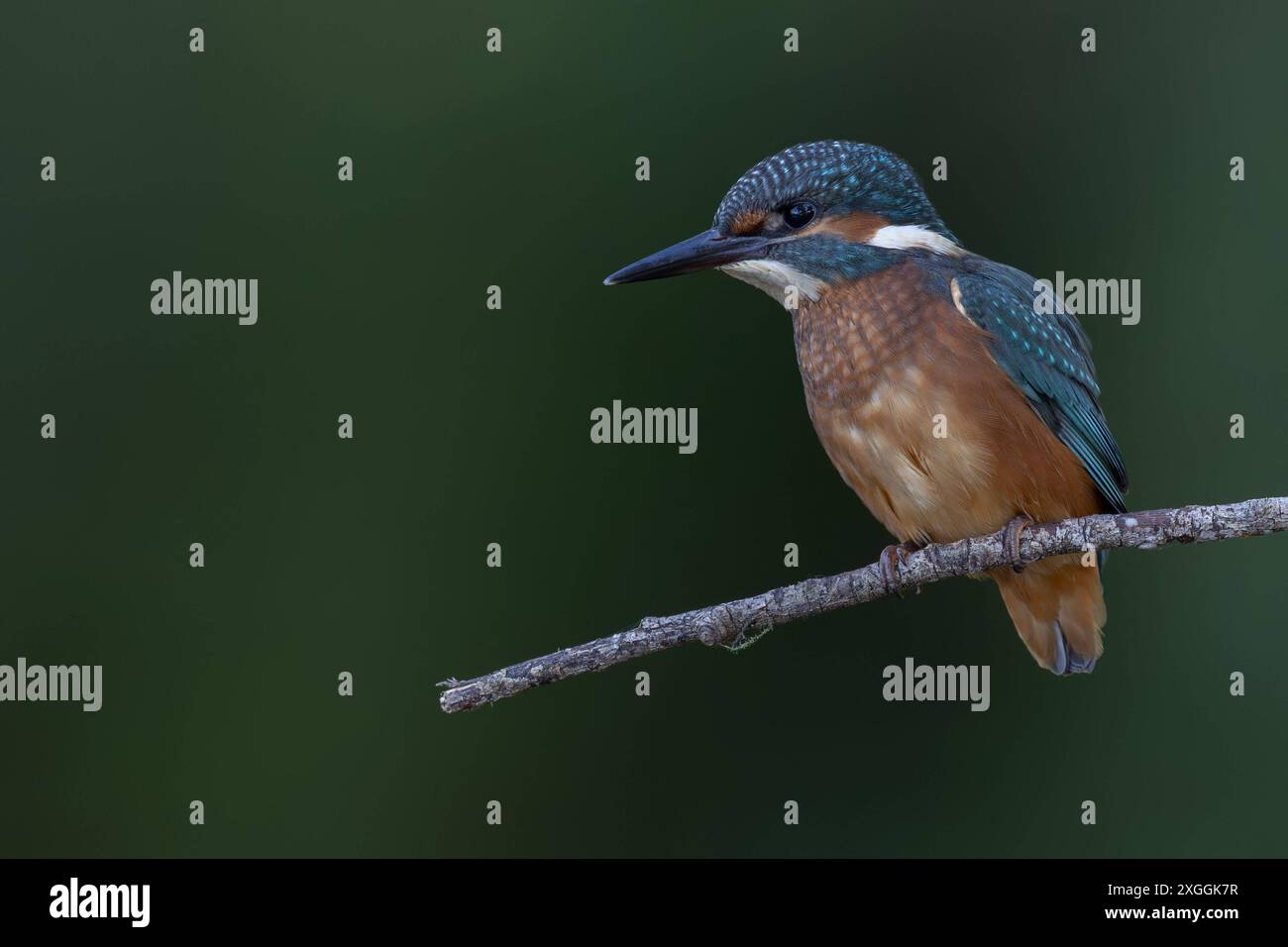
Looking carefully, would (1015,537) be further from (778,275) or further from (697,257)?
(697,257)

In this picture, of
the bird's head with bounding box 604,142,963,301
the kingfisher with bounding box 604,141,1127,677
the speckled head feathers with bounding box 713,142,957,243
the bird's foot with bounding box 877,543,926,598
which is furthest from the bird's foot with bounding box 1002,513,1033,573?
the speckled head feathers with bounding box 713,142,957,243

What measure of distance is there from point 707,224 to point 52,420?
2.11 metres

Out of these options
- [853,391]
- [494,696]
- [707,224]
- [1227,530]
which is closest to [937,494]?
[853,391]

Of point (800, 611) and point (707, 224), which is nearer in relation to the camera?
point (800, 611)

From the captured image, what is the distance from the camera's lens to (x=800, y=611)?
8.39ft

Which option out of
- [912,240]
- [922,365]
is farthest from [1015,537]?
[912,240]

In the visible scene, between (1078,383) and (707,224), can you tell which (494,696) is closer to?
→ (1078,383)

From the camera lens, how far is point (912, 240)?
10.5 feet

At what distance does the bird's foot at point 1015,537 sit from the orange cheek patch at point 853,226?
0.72m

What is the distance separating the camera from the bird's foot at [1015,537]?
9.04ft

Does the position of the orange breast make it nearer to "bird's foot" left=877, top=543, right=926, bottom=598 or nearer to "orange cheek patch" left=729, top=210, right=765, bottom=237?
"bird's foot" left=877, top=543, right=926, bottom=598

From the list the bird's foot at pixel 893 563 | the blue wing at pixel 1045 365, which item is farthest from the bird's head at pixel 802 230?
the bird's foot at pixel 893 563

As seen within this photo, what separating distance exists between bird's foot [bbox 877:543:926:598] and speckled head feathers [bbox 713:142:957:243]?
739mm

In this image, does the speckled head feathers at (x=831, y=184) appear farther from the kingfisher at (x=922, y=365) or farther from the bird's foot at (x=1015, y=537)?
the bird's foot at (x=1015, y=537)
